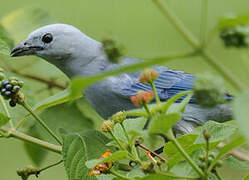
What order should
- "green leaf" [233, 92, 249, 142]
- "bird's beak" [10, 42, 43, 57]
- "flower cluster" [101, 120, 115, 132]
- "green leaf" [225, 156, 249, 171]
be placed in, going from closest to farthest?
"green leaf" [233, 92, 249, 142], "flower cluster" [101, 120, 115, 132], "green leaf" [225, 156, 249, 171], "bird's beak" [10, 42, 43, 57]

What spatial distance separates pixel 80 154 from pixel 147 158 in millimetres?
338

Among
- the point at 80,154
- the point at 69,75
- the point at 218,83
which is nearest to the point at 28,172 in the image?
the point at 80,154

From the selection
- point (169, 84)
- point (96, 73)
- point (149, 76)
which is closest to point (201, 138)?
point (149, 76)

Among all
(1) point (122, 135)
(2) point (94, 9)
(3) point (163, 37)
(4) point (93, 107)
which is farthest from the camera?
(2) point (94, 9)

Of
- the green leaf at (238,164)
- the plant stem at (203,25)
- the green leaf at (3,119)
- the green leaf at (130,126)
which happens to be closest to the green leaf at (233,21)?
the plant stem at (203,25)

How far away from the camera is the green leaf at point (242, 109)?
4.06 ft

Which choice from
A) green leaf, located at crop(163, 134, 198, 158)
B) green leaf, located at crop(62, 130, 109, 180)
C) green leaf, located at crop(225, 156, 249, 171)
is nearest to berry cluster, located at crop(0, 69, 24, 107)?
green leaf, located at crop(62, 130, 109, 180)

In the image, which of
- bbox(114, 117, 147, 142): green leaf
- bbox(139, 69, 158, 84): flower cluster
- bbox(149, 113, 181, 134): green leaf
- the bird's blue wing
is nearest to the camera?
bbox(149, 113, 181, 134): green leaf

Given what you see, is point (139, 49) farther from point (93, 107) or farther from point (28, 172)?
point (28, 172)

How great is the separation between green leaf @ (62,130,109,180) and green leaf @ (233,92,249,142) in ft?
3.60

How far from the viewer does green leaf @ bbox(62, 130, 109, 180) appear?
87.0 inches

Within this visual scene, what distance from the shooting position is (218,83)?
137 cm

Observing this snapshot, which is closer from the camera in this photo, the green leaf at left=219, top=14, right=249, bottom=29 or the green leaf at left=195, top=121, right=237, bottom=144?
the green leaf at left=219, top=14, right=249, bottom=29

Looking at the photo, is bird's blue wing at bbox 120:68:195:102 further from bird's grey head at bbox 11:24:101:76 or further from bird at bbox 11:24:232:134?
bird's grey head at bbox 11:24:101:76
